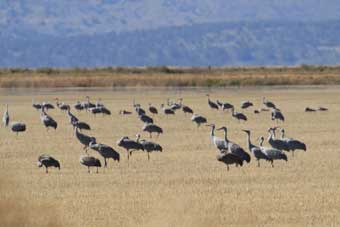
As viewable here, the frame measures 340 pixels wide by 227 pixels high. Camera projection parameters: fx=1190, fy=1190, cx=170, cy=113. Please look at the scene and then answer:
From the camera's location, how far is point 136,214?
1712 cm

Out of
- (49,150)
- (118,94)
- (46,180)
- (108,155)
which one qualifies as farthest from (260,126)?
(118,94)

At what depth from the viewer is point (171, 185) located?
66.5 ft

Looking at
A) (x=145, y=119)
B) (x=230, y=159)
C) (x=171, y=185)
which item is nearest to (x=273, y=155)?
(x=230, y=159)

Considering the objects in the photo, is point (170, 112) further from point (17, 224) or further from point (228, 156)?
point (17, 224)

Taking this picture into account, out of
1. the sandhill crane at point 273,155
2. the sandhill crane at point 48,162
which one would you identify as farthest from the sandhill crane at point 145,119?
the sandhill crane at point 48,162

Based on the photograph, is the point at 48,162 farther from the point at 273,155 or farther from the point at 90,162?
the point at 273,155

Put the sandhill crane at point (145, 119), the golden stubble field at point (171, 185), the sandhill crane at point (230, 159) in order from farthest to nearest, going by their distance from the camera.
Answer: the sandhill crane at point (145, 119) < the sandhill crane at point (230, 159) < the golden stubble field at point (171, 185)

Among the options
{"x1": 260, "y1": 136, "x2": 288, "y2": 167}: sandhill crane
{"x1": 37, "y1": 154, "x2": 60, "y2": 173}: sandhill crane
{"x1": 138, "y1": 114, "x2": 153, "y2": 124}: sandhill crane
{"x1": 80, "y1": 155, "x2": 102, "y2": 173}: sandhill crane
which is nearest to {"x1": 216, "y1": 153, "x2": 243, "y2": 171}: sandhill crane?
{"x1": 260, "y1": 136, "x2": 288, "y2": 167}: sandhill crane

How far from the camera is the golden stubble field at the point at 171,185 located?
16500 mm

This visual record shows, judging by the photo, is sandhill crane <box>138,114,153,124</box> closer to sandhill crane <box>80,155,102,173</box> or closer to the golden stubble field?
the golden stubble field

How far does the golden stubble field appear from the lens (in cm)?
1650

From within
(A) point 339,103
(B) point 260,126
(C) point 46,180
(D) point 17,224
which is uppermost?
(A) point 339,103

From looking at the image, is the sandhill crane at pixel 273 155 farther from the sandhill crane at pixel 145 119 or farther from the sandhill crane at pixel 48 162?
the sandhill crane at pixel 145 119

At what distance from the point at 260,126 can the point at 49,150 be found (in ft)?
34.8
